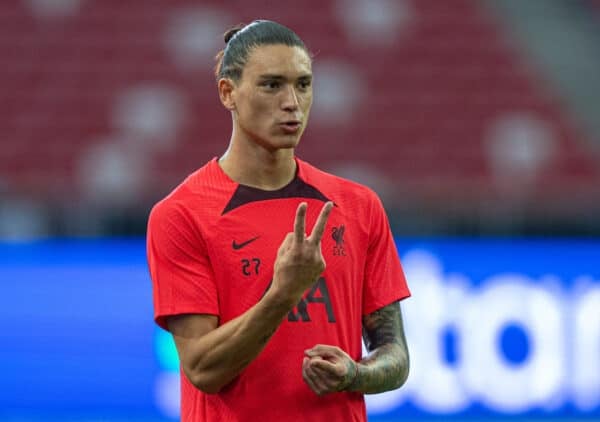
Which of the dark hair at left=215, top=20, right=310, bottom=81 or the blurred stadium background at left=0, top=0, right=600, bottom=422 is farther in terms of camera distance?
the blurred stadium background at left=0, top=0, right=600, bottom=422

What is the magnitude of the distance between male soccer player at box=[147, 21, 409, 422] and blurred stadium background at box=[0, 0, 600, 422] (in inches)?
188

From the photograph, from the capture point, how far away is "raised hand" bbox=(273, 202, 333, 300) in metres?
2.81

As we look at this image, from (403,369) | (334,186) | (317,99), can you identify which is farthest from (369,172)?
(403,369)

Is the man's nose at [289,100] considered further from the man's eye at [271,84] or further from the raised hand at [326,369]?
the raised hand at [326,369]

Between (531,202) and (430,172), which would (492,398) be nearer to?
(531,202)

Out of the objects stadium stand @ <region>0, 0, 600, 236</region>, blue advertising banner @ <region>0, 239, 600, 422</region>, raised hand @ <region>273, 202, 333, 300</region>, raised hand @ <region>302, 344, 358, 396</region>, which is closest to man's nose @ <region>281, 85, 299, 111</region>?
raised hand @ <region>273, 202, 333, 300</region>

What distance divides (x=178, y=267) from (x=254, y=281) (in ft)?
0.69

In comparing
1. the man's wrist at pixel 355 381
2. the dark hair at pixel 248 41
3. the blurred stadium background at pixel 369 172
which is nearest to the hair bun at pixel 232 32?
the dark hair at pixel 248 41

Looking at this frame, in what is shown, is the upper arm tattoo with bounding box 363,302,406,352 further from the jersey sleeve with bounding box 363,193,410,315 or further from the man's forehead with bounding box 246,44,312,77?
the man's forehead with bounding box 246,44,312,77

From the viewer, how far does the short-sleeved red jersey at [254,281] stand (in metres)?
3.06

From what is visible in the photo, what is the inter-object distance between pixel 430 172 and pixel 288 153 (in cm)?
752

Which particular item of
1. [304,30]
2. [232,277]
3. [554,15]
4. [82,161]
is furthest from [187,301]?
[554,15]

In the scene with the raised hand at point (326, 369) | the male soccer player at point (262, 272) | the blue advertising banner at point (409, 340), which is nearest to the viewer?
the raised hand at point (326, 369)

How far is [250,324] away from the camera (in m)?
2.87
